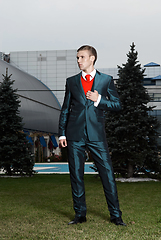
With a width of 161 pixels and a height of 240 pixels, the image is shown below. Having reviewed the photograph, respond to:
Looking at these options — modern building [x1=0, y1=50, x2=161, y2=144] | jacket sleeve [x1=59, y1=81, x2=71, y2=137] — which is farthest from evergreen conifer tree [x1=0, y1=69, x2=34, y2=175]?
modern building [x1=0, y1=50, x2=161, y2=144]

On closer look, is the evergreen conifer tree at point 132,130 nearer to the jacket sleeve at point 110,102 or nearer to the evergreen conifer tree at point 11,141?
the evergreen conifer tree at point 11,141

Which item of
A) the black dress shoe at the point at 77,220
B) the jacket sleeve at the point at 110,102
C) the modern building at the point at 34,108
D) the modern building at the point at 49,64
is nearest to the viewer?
the black dress shoe at the point at 77,220

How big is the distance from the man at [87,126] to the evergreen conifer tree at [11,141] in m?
8.96

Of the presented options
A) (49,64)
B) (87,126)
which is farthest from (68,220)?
(49,64)

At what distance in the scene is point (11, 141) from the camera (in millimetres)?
12820

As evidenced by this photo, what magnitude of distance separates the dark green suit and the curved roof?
24240mm

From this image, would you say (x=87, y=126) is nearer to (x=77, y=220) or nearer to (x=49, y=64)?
(x=77, y=220)

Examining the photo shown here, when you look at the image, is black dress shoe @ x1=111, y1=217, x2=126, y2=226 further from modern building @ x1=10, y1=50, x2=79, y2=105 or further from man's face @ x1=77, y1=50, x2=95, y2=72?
modern building @ x1=10, y1=50, x2=79, y2=105

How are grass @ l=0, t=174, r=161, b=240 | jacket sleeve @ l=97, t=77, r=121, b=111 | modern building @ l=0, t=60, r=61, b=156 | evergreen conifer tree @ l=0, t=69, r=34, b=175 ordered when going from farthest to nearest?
modern building @ l=0, t=60, r=61, b=156, evergreen conifer tree @ l=0, t=69, r=34, b=175, jacket sleeve @ l=97, t=77, r=121, b=111, grass @ l=0, t=174, r=161, b=240

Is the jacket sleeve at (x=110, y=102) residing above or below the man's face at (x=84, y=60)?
below

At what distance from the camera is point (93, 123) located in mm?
3957

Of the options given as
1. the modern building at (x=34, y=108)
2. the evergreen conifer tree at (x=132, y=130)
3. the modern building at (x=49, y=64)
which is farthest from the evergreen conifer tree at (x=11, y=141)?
the modern building at (x=49, y=64)

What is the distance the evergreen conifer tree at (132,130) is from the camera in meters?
10.6

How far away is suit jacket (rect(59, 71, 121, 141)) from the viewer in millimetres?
3951
